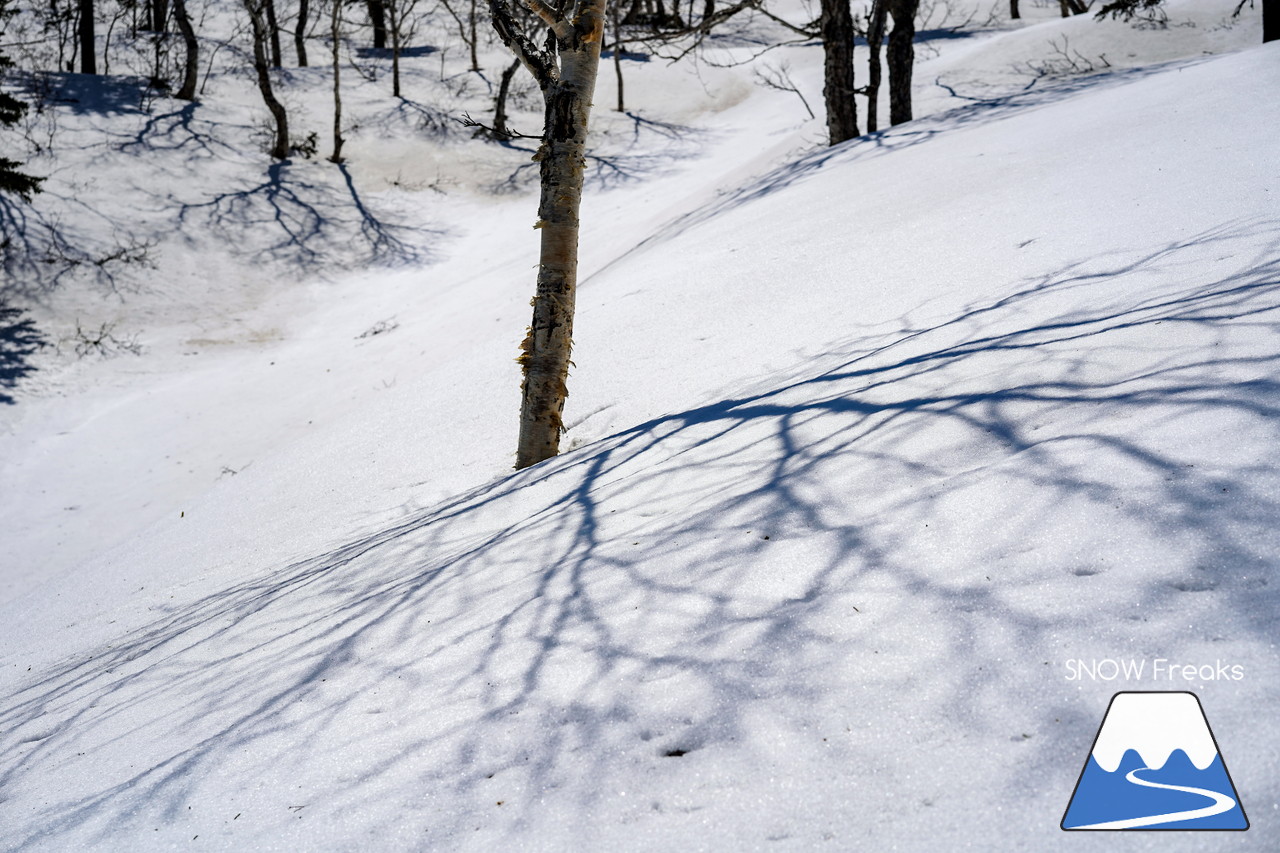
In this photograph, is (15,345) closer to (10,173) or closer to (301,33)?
(10,173)

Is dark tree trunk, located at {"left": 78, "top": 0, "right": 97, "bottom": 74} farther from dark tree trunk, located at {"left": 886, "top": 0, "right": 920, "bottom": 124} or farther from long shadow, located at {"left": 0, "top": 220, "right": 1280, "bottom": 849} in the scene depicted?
long shadow, located at {"left": 0, "top": 220, "right": 1280, "bottom": 849}

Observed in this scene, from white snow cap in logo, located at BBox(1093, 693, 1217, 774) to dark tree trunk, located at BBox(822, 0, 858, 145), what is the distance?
10591 millimetres

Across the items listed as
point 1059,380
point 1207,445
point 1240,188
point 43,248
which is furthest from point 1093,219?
point 43,248

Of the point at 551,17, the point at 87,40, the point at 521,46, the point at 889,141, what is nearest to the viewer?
the point at 551,17

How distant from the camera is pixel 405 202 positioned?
17625 mm

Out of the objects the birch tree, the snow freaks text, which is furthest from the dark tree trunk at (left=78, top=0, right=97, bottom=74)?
the snow freaks text

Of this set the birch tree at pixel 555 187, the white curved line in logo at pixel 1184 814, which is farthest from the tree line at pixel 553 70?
the white curved line in logo at pixel 1184 814

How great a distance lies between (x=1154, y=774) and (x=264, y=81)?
18465mm

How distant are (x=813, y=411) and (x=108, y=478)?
334 inches

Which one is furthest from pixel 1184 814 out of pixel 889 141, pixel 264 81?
pixel 264 81

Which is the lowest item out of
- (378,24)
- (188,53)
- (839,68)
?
(839,68)

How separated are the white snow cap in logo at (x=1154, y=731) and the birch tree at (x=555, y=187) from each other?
364 centimetres

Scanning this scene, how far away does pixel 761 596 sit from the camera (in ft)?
6.81

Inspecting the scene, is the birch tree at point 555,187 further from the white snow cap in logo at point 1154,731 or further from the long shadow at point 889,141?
the long shadow at point 889,141
